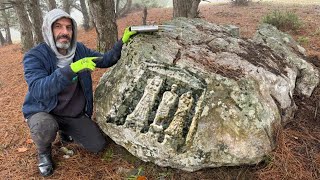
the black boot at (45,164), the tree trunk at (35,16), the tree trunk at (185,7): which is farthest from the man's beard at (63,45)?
the tree trunk at (35,16)

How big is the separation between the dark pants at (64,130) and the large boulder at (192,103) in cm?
30

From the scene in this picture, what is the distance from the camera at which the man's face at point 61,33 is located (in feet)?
11.4

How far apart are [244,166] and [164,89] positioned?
3.84ft

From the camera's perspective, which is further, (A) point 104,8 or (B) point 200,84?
(A) point 104,8

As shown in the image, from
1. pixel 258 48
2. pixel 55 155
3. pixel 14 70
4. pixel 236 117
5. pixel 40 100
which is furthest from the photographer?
pixel 14 70

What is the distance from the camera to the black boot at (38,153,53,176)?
3.33 metres

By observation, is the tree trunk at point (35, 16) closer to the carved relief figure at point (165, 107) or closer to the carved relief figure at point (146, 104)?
the carved relief figure at point (146, 104)

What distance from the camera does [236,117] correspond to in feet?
9.66

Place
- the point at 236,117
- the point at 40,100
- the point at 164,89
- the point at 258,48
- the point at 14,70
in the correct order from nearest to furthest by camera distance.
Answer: the point at 236,117 → the point at 164,89 → the point at 40,100 → the point at 258,48 → the point at 14,70

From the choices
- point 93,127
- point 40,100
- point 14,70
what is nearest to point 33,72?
point 40,100

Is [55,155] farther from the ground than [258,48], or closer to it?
closer to it

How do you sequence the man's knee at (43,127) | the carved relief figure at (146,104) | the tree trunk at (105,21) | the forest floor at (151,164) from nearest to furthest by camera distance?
the forest floor at (151,164), the carved relief figure at (146,104), the man's knee at (43,127), the tree trunk at (105,21)

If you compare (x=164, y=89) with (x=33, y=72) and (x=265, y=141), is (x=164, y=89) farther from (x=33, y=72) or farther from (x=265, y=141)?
(x=33, y=72)

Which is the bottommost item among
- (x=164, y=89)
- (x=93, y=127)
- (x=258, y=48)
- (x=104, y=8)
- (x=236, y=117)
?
(x=93, y=127)
